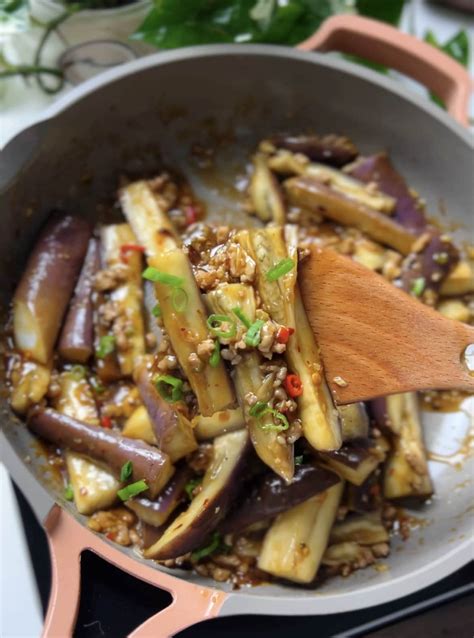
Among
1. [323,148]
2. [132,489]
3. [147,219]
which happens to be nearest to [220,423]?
[132,489]

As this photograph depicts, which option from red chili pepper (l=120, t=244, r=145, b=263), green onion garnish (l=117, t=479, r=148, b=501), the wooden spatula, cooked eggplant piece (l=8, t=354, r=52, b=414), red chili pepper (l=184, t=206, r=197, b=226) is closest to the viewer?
the wooden spatula

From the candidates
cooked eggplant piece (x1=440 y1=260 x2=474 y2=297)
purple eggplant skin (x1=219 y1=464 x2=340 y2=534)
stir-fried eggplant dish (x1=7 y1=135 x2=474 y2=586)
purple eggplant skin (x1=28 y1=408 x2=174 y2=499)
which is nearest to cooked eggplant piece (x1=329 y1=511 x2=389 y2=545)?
stir-fried eggplant dish (x1=7 y1=135 x2=474 y2=586)

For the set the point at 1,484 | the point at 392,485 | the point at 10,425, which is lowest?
the point at 1,484

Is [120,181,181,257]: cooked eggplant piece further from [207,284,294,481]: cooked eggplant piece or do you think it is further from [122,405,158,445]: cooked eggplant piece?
[207,284,294,481]: cooked eggplant piece

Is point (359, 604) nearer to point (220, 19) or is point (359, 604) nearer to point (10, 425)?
point (10, 425)

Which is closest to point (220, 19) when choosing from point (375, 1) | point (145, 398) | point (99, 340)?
point (375, 1)

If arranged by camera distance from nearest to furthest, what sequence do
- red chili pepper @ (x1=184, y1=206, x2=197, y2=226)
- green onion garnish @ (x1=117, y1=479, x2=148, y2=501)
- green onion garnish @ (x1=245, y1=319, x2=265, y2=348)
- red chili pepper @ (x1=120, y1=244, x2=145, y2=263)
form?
green onion garnish @ (x1=245, y1=319, x2=265, y2=348) → green onion garnish @ (x1=117, y1=479, x2=148, y2=501) → red chili pepper @ (x1=120, y1=244, x2=145, y2=263) → red chili pepper @ (x1=184, y1=206, x2=197, y2=226)
